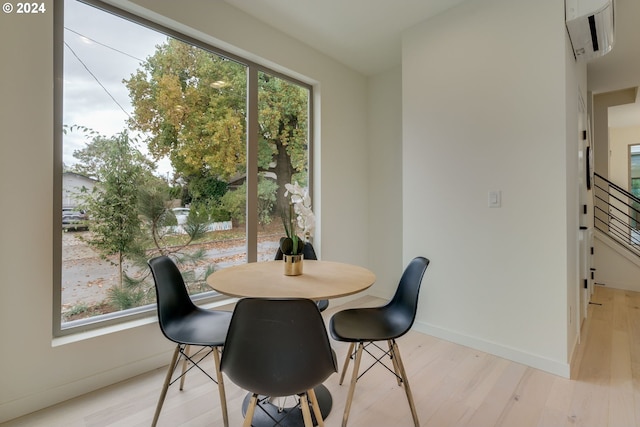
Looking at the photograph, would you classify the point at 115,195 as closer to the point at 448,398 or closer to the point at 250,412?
the point at 250,412

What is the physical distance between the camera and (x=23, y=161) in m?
1.67

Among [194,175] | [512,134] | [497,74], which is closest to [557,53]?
[497,74]

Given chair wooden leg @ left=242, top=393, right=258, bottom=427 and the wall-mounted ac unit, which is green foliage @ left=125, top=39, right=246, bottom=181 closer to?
chair wooden leg @ left=242, top=393, right=258, bottom=427

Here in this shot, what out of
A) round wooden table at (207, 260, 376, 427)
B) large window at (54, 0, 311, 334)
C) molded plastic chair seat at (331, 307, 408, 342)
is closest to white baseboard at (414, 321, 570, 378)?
molded plastic chair seat at (331, 307, 408, 342)

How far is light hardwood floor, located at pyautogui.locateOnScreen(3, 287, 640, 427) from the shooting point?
163cm

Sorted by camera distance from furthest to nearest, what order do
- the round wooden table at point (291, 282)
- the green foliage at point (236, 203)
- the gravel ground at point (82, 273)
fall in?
the green foliage at point (236, 203)
the gravel ground at point (82, 273)
the round wooden table at point (291, 282)

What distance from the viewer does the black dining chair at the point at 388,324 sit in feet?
5.06

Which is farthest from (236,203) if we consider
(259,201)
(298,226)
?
(298,226)

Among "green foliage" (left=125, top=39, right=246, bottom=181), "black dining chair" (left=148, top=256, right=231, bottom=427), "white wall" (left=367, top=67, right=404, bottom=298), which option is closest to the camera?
"black dining chair" (left=148, top=256, right=231, bottom=427)

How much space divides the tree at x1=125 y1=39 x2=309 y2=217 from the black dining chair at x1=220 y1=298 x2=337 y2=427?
1.63 meters

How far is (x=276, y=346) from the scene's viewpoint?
1.11 metres

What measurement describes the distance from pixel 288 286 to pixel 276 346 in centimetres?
46

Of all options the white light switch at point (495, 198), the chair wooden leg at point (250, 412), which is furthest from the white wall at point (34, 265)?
the white light switch at point (495, 198)

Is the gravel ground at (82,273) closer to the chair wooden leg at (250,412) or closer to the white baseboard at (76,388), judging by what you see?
the white baseboard at (76,388)
